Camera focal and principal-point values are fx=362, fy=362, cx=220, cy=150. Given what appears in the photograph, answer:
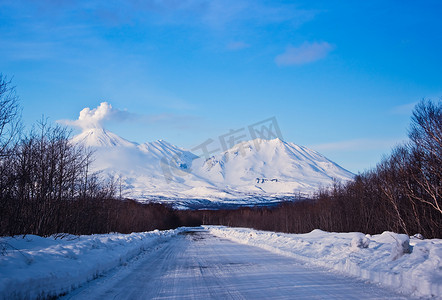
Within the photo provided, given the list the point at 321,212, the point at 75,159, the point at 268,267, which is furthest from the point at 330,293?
the point at 321,212

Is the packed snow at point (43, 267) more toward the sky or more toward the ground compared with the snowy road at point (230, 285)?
more toward the sky

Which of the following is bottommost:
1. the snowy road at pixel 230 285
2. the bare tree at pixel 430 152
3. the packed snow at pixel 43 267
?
the snowy road at pixel 230 285

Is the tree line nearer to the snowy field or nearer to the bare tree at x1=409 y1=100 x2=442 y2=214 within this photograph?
the snowy field

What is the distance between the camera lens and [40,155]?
1784cm

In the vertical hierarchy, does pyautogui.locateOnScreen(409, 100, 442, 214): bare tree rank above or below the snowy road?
above

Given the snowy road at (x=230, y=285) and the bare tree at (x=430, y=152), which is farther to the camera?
the bare tree at (x=430, y=152)

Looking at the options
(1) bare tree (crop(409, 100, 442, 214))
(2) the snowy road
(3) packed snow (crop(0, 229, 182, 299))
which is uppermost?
(1) bare tree (crop(409, 100, 442, 214))

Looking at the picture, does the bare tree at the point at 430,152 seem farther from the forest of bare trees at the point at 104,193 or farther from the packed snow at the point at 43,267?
the packed snow at the point at 43,267

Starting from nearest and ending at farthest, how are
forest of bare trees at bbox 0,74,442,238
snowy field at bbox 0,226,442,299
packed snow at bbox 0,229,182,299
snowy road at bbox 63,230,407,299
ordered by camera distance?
packed snow at bbox 0,229,182,299 → snowy field at bbox 0,226,442,299 → snowy road at bbox 63,230,407,299 → forest of bare trees at bbox 0,74,442,238

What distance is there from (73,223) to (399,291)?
21.5 meters

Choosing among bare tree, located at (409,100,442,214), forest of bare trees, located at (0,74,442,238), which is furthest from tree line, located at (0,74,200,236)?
bare tree, located at (409,100,442,214)

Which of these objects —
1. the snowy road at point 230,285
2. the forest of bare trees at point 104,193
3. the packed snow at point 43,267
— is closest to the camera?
the packed snow at point 43,267

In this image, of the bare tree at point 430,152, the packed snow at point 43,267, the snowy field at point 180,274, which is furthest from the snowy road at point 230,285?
the bare tree at point 430,152

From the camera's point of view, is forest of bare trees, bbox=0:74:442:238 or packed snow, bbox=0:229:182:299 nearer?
packed snow, bbox=0:229:182:299
